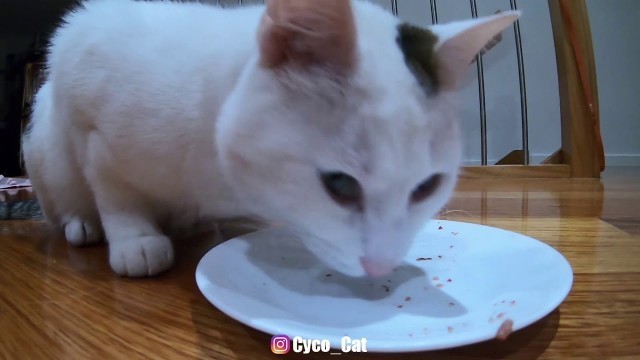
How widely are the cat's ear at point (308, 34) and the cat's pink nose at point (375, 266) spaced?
0.17 meters

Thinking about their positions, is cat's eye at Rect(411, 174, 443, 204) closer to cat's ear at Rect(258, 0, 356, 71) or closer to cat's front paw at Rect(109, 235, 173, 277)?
cat's ear at Rect(258, 0, 356, 71)

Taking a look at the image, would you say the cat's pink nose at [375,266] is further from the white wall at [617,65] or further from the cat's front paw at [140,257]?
the white wall at [617,65]

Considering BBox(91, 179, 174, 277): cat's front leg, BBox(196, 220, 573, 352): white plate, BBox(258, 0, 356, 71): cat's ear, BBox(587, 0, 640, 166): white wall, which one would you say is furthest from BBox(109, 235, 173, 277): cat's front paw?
BBox(587, 0, 640, 166): white wall

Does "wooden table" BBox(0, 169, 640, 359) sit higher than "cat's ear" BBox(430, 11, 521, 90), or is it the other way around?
"cat's ear" BBox(430, 11, 521, 90)

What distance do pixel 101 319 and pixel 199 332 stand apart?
0.36 ft

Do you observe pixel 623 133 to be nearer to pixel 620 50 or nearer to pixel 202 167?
pixel 620 50

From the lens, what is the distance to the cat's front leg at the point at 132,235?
2.20 feet

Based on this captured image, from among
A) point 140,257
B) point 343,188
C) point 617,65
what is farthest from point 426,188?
point 617,65

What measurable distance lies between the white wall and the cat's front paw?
2962 millimetres

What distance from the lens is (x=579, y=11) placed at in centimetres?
166

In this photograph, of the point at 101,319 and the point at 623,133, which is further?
the point at 623,133

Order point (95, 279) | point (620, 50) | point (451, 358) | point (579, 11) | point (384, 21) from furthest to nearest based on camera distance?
point (620, 50) < point (579, 11) < point (95, 279) < point (384, 21) < point (451, 358)

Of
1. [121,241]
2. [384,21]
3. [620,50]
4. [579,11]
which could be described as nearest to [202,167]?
[121,241]

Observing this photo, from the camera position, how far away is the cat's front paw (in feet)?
2.19
